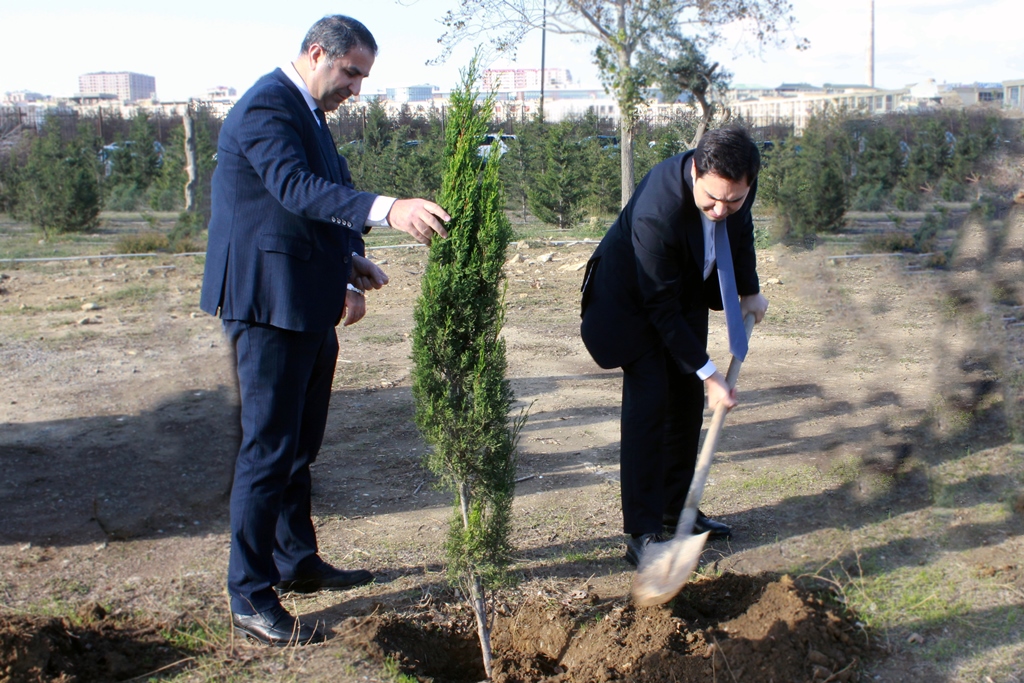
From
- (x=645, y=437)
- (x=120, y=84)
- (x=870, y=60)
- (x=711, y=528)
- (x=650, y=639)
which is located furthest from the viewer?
(x=120, y=84)

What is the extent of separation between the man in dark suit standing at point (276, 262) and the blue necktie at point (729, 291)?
1.17 m

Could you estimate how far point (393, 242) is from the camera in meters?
14.5

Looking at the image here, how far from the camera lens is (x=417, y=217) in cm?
224

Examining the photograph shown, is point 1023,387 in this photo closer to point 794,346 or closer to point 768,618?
point 794,346

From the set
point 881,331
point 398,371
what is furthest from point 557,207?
point 398,371

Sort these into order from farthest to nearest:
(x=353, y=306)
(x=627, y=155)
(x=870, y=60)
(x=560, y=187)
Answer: (x=870, y=60) < (x=560, y=187) < (x=627, y=155) < (x=353, y=306)

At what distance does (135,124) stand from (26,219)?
7.69 m

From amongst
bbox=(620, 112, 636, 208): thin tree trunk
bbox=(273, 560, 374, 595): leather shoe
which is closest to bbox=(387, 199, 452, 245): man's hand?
bbox=(273, 560, 374, 595): leather shoe

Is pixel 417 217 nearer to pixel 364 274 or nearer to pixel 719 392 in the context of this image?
pixel 364 274

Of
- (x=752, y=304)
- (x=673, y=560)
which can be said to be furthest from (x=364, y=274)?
(x=752, y=304)

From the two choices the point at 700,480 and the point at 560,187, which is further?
the point at 560,187

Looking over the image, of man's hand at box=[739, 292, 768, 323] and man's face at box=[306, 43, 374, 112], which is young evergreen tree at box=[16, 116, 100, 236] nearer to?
man's face at box=[306, 43, 374, 112]

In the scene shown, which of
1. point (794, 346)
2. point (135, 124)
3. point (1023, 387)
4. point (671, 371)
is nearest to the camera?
point (671, 371)

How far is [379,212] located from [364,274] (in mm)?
750
